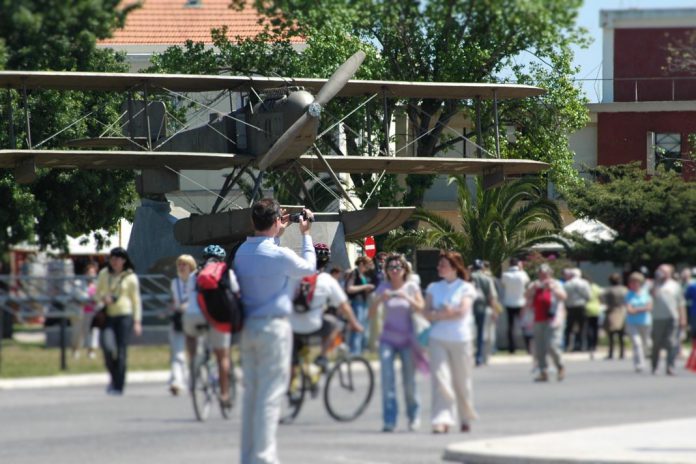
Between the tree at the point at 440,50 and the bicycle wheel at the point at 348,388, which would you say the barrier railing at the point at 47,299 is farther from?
the tree at the point at 440,50

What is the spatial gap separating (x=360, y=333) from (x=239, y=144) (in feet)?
29.6

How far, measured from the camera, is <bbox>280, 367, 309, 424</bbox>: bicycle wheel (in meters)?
6.61

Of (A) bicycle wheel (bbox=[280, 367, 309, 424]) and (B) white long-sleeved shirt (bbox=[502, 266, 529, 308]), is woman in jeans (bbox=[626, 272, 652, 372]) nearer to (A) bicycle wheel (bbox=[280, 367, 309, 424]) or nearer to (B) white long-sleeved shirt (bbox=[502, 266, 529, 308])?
(B) white long-sleeved shirt (bbox=[502, 266, 529, 308])

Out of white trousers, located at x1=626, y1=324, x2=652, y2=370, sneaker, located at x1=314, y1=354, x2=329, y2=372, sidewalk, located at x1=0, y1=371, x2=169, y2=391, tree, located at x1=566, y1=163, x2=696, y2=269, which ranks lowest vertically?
sidewalk, located at x1=0, y1=371, x2=169, y2=391

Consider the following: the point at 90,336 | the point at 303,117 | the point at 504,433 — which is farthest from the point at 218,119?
the point at 90,336

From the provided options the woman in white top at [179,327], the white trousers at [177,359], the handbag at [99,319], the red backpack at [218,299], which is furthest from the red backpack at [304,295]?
the handbag at [99,319]

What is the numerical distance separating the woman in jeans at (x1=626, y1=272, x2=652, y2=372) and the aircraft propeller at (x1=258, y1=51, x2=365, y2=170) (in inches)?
59.5

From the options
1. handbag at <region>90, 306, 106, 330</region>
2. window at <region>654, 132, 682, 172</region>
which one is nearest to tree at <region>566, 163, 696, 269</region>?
window at <region>654, 132, 682, 172</region>

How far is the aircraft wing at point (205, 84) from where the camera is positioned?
5.91 m

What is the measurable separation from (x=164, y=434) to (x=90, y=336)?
71 centimetres

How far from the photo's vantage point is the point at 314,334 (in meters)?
6.61

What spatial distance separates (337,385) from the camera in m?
6.59

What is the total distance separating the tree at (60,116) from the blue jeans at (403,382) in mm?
1270

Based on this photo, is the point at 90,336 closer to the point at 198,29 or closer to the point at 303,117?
the point at 198,29
